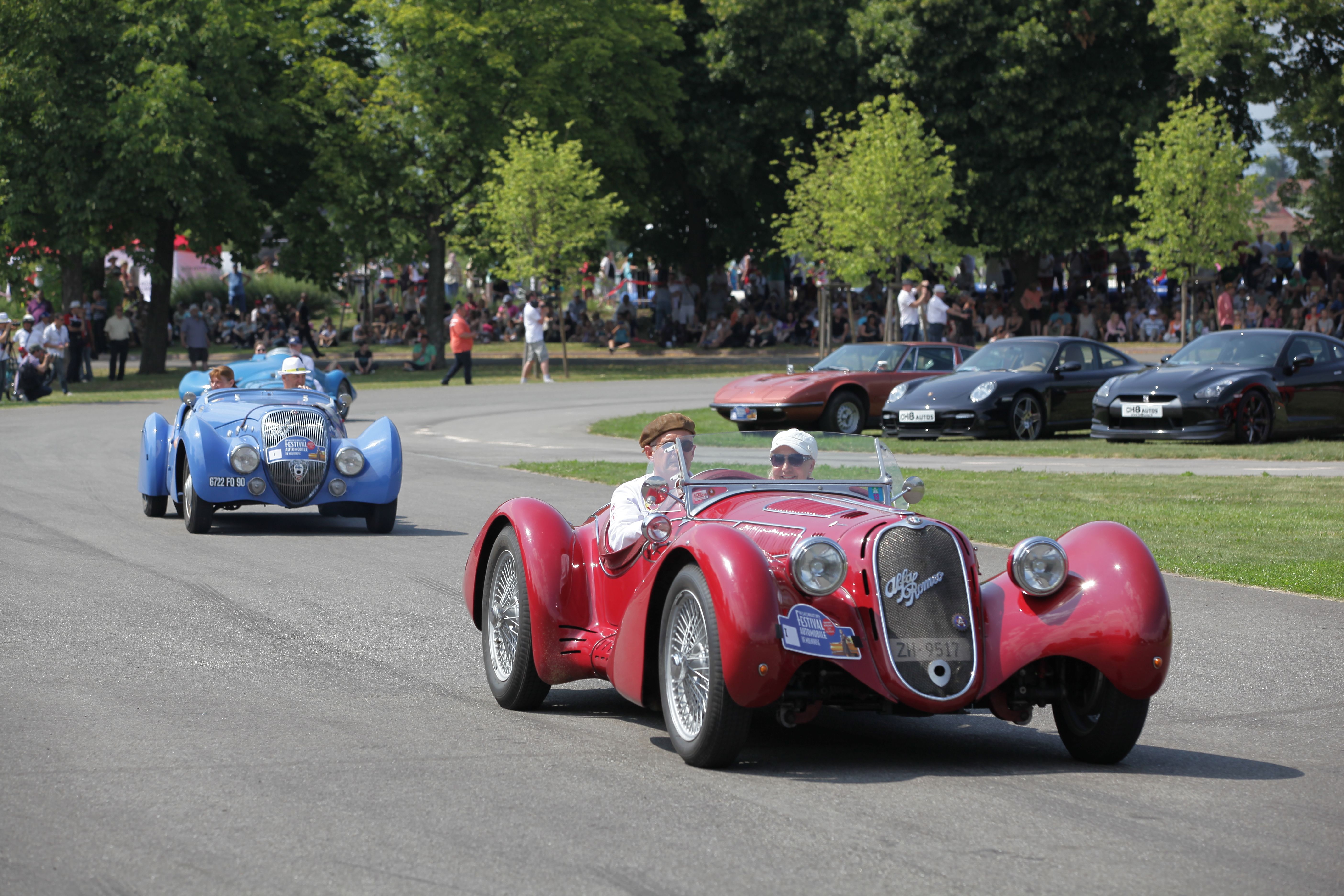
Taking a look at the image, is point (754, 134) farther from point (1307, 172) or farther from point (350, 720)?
point (350, 720)

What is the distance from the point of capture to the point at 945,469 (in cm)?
1827

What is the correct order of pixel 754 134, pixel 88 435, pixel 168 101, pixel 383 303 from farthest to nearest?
pixel 383 303 < pixel 754 134 < pixel 168 101 < pixel 88 435

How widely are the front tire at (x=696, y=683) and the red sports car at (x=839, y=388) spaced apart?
1690cm

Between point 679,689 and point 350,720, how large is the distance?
1.55 metres

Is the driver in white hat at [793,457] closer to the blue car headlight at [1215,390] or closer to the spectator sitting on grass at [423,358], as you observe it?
the blue car headlight at [1215,390]

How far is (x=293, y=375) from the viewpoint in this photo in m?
15.2

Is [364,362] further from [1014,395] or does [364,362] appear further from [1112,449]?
[1112,449]

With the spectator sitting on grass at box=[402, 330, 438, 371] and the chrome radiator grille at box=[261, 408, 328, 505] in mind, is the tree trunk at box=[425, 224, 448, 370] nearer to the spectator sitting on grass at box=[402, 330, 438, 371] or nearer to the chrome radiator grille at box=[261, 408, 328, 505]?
the spectator sitting on grass at box=[402, 330, 438, 371]

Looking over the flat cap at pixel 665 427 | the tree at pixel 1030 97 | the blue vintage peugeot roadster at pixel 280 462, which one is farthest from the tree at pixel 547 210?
the flat cap at pixel 665 427

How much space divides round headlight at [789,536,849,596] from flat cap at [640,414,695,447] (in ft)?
4.53

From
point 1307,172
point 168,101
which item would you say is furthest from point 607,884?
point 1307,172

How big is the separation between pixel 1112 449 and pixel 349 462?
37.3ft

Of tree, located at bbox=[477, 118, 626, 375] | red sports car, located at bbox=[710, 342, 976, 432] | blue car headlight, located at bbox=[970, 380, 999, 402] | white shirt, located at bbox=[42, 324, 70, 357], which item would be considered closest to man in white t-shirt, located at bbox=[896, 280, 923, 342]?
red sports car, located at bbox=[710, 342, 976, 432]

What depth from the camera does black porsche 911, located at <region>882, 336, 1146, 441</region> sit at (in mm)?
22516
